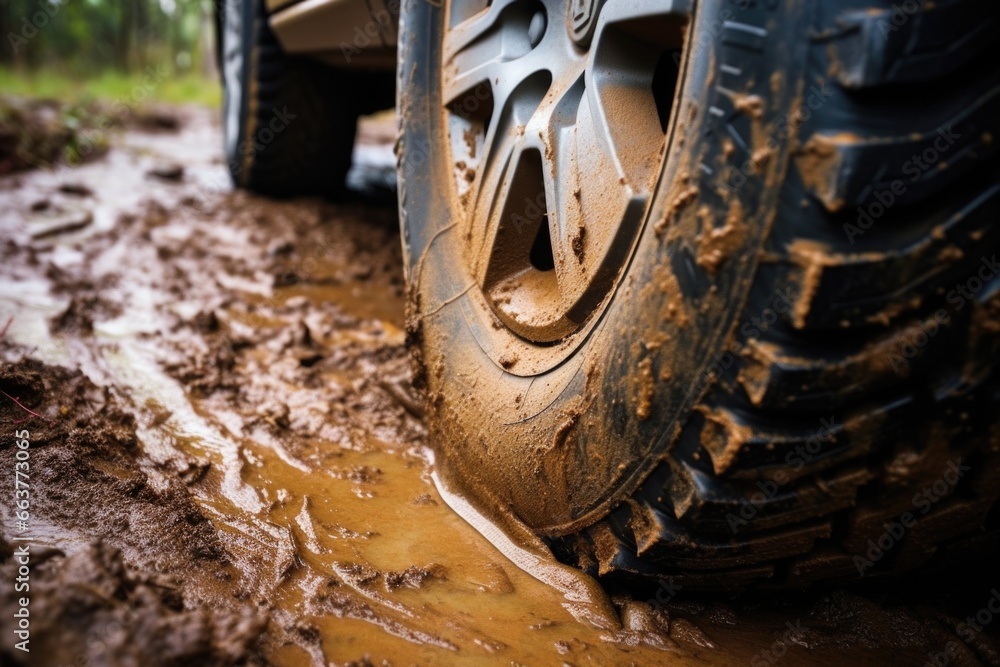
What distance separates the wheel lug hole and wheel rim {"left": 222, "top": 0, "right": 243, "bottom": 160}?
190cm

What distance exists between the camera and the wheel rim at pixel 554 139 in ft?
3.36

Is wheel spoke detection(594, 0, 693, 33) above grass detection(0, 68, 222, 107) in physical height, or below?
above

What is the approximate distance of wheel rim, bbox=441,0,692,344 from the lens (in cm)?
102

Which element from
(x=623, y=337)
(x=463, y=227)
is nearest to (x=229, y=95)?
(x=463, y=227)

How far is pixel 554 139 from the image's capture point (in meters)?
1.17

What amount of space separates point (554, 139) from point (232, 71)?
2351mm

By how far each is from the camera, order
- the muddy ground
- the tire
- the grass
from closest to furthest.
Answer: the muddy ground, the tire, the grass

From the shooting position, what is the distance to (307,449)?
1.46 m

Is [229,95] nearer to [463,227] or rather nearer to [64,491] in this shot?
[463,227]

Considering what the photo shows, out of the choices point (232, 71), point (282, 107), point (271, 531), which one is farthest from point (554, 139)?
point (232, 71)

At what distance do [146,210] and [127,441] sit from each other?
2.10 m

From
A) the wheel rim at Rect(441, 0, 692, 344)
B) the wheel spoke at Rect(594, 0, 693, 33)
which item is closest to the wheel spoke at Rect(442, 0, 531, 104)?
the wheel rim at Rect(441, 0, 692, 344)

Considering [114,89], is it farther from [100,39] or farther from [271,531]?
[271,531]

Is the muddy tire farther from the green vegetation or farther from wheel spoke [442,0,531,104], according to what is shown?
the green vegetation
